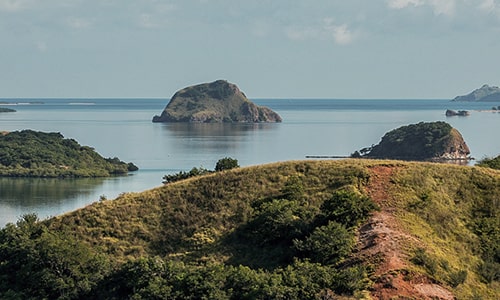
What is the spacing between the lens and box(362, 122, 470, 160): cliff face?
169 metres

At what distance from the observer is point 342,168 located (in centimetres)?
4538

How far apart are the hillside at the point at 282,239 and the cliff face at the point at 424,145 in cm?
12670

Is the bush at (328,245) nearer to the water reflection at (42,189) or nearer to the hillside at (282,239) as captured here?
the hillside at (282,239)

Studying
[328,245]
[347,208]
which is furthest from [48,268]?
[347,208]

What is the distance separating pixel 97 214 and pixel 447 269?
20503mm

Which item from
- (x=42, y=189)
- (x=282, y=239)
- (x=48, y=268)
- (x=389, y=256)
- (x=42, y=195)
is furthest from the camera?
(x=42, y=189)

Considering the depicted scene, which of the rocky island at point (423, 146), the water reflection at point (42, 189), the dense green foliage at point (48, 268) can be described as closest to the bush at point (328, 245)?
the dense green foliage at point (48, 268)

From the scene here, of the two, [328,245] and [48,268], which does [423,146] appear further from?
[48,268]

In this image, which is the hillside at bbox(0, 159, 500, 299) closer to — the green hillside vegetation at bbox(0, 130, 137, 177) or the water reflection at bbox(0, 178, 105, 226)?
the water reflection at bbox(0, 178, 105, 226)

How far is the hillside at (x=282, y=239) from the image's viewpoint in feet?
107

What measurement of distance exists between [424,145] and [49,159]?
83.9 meters

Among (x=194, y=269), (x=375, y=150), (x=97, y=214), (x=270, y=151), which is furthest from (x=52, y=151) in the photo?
(x=194, y=269)

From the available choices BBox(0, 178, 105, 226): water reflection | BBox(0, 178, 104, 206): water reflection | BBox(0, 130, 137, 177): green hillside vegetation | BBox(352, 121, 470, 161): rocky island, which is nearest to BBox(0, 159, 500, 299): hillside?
BBox(0, 178, 105, 226): water reflection

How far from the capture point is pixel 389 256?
33719 mm
